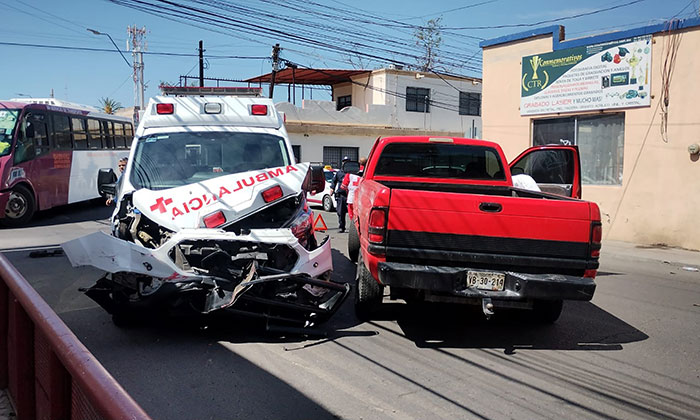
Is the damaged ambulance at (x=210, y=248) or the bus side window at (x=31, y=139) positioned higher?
the bus side window at (x=31, y=139)

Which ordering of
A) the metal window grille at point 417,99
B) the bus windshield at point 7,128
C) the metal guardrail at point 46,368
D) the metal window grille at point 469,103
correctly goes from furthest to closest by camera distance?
1. the metal window grille at point 469,103
2. the metal window grille at point 417,99
3. the bus windshield at point 7,128
4. the metal guardrail at point 46,368

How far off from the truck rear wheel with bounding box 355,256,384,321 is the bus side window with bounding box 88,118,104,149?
51.4 ft

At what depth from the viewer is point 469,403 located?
424 cm

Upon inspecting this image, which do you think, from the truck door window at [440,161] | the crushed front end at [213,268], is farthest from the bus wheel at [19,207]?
the truck door window at [440,161]

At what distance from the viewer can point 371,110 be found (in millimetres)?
34156

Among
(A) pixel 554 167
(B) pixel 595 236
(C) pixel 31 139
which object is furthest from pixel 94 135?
(B) pixel 595 236

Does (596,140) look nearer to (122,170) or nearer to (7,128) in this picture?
(122,170)

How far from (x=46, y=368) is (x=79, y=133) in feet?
55.6

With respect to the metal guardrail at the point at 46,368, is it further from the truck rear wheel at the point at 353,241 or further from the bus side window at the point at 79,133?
the bus side window at the point at 79,133

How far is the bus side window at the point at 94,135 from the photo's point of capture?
1897 centimetres

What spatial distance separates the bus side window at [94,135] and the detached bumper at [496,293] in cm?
1658

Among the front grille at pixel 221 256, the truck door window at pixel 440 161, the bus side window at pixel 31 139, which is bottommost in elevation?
the front grille at pixel 221 256

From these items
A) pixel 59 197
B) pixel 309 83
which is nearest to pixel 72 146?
pixel 59 197

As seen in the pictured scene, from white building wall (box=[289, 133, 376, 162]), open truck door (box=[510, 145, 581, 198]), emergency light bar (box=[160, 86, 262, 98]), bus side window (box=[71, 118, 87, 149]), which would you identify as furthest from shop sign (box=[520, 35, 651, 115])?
white building wall (box=[289, 133, 376, 162])
